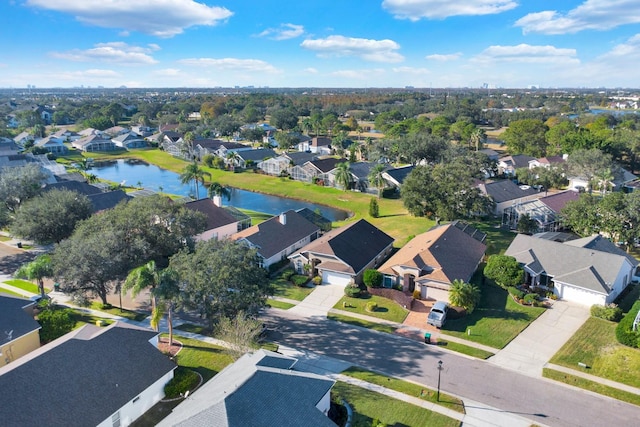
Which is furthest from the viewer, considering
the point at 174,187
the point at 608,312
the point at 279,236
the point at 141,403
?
the point at 174,187

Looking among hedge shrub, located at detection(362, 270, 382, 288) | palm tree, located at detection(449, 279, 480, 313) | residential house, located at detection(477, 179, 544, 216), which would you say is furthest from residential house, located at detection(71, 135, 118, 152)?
palm tree, located at detection(449, 279, 480, 313)

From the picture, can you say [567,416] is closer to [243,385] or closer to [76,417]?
[243,385]

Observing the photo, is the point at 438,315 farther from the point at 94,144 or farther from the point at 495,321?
the point at 94,144

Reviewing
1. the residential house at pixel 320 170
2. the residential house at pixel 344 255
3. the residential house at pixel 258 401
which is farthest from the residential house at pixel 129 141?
the residential house at pixel 258 401

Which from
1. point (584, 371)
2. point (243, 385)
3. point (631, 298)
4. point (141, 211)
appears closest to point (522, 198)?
point (631, 298)

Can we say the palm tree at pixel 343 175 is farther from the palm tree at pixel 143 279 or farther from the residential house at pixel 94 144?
the residential house at pixel 94 144

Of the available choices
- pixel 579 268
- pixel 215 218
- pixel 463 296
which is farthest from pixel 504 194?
pixel 215 218

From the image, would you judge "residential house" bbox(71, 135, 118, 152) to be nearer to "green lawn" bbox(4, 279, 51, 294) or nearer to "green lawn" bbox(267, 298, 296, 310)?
"green lawn" bbox(4, 279, 51, 294)
